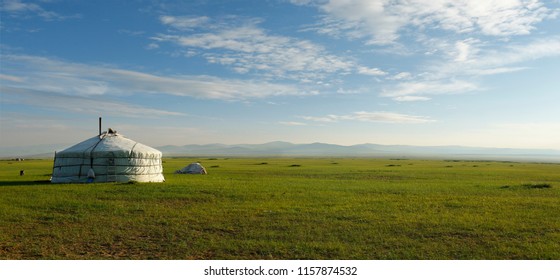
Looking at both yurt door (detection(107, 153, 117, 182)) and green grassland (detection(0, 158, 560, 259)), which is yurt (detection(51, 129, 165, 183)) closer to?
yurt door (detection(107, 153, 117, 182))

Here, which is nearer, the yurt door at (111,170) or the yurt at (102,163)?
the yurt at (102,163)

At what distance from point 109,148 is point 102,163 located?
3.74 feet

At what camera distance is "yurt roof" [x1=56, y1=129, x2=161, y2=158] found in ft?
93.2

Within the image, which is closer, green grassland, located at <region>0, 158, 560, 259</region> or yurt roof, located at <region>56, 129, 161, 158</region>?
green grassland, located at <region>0, 158, 560, 259</region>

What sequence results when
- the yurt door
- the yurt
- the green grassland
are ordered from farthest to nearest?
the yurt door, the yurt, the green grassland

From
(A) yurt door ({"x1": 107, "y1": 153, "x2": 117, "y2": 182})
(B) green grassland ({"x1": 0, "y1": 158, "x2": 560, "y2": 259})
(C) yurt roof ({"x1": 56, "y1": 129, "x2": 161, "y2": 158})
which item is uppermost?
(C) yurt roof ({"x1": 56, "y1": 129, "x2": 161, "y2": 158})

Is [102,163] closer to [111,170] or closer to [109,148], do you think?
[111,170]

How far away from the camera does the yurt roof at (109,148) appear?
28422 mm

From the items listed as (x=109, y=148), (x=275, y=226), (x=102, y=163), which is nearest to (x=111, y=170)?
(x=102, y=163)

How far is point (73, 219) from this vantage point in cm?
1446

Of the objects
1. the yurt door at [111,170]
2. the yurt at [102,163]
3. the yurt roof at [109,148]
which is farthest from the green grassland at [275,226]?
the yurt roof at [109,148]

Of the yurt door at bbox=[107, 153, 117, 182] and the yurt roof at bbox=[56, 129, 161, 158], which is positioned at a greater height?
the yurt roof at bbox=[56, 129, 161, 158]

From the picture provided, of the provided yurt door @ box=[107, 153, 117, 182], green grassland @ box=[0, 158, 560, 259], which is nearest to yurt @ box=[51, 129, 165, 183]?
yurt door @ box=[107, 153, 117, 182]

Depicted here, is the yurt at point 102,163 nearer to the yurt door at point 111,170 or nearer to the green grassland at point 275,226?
the yurt door at point 111,170
